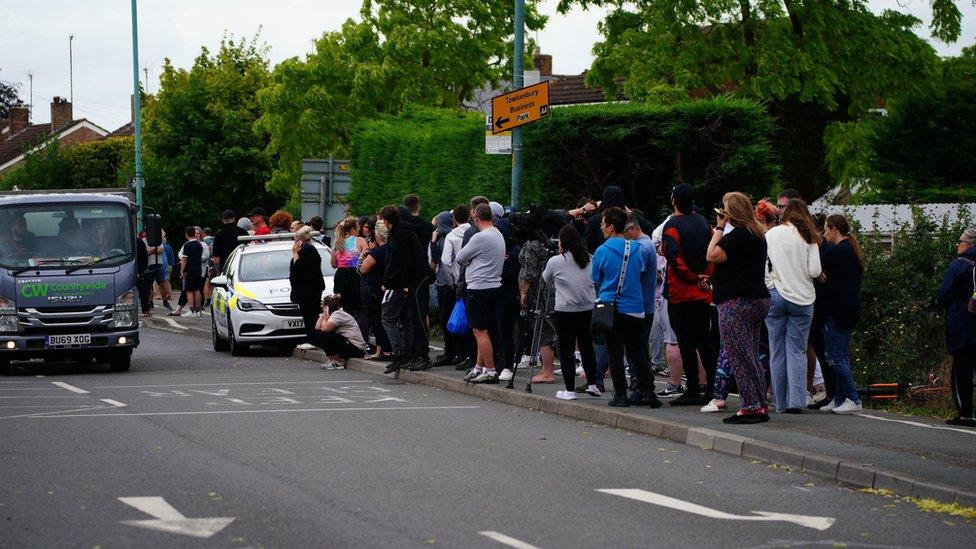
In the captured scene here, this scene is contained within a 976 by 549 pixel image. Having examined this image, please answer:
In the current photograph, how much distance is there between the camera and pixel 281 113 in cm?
4328

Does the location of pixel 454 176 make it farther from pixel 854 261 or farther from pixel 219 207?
pixel 219 207

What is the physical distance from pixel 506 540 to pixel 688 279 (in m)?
6.13

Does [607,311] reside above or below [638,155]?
below

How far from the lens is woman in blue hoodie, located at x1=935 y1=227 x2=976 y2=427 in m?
12.5

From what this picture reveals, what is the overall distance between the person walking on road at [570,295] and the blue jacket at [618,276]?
0.77 m

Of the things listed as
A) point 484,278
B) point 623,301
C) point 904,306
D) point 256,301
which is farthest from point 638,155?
point 623,301

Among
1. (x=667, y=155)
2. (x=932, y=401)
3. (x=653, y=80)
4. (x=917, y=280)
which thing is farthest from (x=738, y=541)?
(x=653, y=80)

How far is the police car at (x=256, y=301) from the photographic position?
2167 centimetres

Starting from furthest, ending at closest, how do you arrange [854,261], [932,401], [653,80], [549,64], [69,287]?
[549,64] → [653,80] → [69,287] → [932,401] → [854,261]

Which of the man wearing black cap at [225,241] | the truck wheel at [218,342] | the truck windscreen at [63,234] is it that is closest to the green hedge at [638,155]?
the truck wheel at [218,342]

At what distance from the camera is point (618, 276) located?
13.4 metres

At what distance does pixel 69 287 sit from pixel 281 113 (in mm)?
25042

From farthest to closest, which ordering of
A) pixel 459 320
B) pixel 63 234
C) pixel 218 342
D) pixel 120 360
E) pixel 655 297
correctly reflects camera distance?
pixel 218 342 < pixel 120 360 < pixel 63 234 < pixel 459 320 < pixel 655 297

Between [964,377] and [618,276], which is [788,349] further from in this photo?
[618,276]
